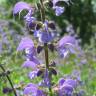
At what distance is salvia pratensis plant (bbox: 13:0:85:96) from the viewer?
2699mm

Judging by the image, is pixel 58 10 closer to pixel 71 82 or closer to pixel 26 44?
pixel 26 44

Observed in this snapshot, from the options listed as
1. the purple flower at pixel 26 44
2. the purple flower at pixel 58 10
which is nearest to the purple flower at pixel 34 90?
the purple flower at pixel 26 44

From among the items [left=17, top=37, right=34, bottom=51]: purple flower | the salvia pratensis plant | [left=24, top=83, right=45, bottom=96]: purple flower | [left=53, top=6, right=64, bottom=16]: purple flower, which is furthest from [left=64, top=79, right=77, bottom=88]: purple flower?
[left=53, top=6, right=64, bottom=16]: purple flower

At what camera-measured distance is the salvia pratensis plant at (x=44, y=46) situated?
2.70m

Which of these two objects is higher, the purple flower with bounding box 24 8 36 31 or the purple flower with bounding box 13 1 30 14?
the purple flower with bounding box 13 1 30 14

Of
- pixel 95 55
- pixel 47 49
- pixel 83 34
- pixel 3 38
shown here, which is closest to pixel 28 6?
pixel 47 49

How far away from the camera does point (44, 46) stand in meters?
2.77

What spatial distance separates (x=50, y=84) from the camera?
9.22ft

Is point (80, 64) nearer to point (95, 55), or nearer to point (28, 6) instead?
point (95, 55)

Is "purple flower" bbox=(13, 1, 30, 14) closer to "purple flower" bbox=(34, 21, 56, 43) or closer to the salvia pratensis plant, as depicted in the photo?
the salvia pratensis plant

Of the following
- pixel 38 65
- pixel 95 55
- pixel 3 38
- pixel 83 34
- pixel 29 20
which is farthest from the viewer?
pixel 83 34

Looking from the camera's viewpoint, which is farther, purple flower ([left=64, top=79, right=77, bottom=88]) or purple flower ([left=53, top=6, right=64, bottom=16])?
purple flower ([left=64, top=79, right=77, bottom=88])

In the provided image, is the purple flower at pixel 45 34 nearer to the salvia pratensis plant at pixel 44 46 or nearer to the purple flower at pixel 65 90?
the salvia pratensis plant at pixel 44 46

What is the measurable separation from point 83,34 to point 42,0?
10.4m
